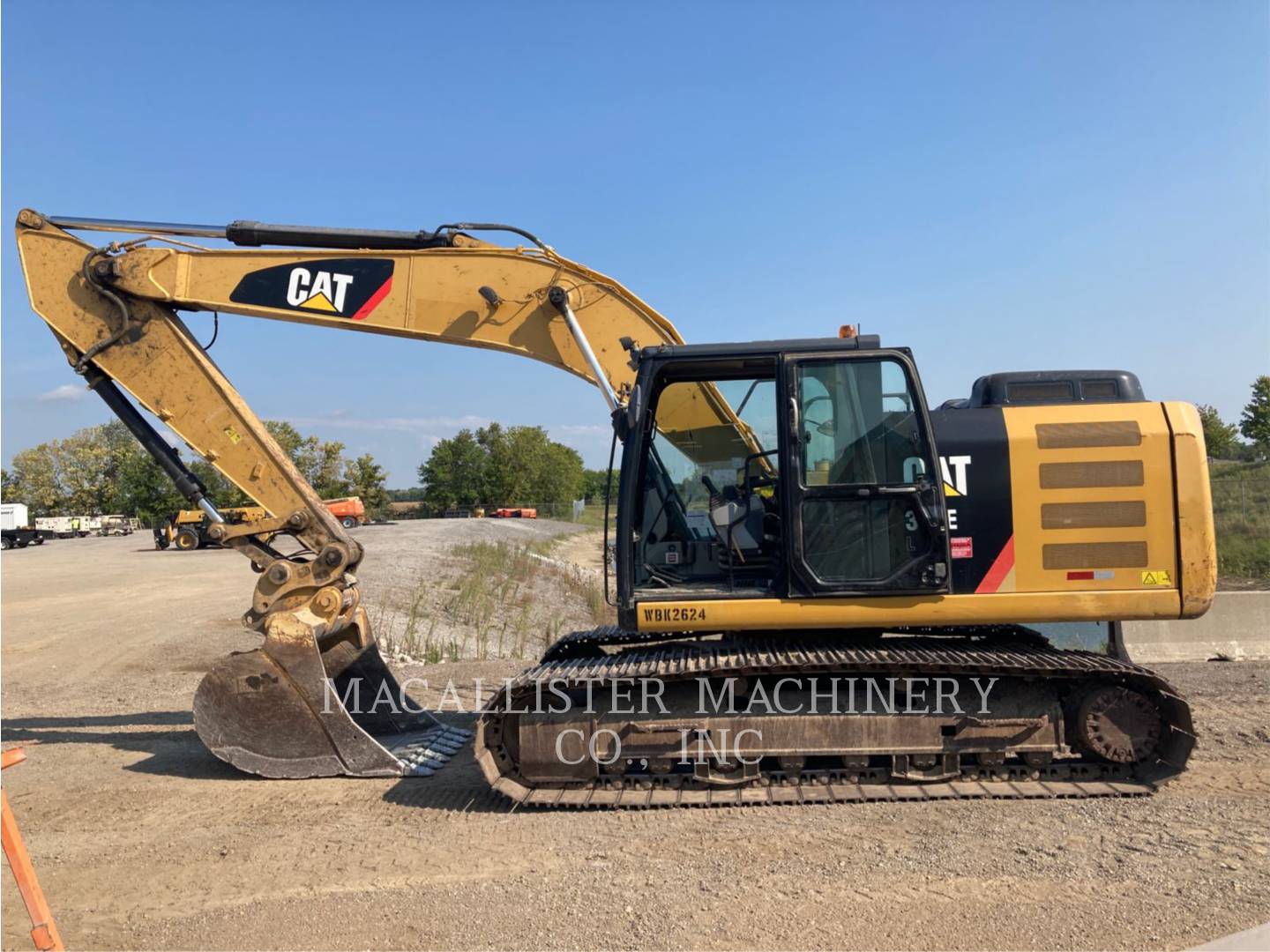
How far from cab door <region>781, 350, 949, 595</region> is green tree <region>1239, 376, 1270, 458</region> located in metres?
37.1

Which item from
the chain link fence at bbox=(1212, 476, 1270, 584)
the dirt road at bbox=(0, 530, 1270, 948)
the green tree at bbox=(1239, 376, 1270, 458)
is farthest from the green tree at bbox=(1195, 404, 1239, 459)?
the dirt road at bbox=(0, 530, 1270, 948)

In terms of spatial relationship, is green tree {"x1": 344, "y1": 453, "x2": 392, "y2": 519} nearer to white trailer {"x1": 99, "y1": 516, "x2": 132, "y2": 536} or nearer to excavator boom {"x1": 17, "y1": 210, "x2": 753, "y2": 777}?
white trailer {"x1": 99, "y1": 516, "x2": 132, "y2": 536}

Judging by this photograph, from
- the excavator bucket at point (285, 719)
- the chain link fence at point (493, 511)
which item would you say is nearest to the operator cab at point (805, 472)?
the excavator bucket at point (285, 719)

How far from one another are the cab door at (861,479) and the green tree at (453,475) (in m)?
80.5

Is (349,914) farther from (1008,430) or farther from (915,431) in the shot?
(1008,430)

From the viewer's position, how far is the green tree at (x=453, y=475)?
85.4m

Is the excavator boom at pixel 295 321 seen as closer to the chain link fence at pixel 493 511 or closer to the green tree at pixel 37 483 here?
the chain link fence at pixel 493 511

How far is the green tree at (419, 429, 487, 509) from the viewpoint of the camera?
280 ft

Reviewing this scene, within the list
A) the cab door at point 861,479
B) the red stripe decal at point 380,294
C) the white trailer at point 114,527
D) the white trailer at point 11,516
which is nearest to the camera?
the cab door at point 861,479

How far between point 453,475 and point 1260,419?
64.5m

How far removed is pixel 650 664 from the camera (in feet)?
19.1

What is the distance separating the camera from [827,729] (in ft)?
19.2

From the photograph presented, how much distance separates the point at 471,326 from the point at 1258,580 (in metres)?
17.8

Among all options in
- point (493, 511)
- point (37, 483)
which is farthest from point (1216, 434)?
point (37, 483)
